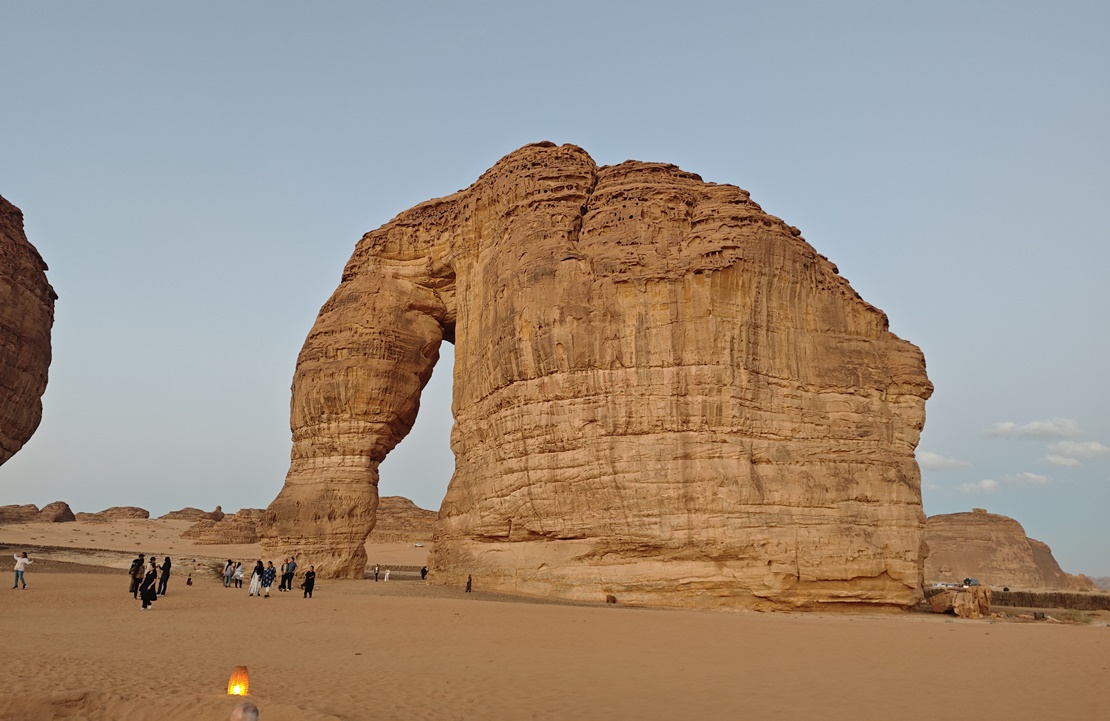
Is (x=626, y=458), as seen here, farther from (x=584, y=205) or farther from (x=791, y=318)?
(x=584, y=205)

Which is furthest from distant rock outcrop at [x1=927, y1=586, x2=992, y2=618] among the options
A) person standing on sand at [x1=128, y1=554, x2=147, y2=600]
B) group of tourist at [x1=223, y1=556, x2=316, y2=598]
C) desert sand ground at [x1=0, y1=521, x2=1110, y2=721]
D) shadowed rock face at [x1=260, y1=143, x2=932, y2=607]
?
person standing on sand at [x1=128, y1=554, x2=147, y2=600]

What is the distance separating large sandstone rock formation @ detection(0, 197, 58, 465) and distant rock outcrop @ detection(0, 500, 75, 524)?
174 ft

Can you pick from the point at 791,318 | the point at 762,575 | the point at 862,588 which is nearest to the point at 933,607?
the point at 862,588

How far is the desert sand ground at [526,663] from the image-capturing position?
829 centimetres

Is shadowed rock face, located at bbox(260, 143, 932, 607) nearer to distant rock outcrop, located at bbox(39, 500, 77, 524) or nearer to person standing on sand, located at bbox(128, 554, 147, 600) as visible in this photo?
person standing on sand, located at bbox(128, 554, 147, 600)

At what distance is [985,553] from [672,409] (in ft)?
171

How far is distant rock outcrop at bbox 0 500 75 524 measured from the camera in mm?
78062

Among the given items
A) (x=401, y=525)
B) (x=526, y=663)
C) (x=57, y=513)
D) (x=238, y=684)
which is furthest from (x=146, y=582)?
(x=57, y=513)

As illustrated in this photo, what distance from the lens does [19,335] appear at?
112 feet

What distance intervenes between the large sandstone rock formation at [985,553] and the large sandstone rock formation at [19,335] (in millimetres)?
59862

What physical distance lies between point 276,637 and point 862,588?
1494cm

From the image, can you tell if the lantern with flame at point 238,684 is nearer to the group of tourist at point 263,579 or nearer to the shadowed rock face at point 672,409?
the shadowed rock face at point 672,409

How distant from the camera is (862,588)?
66.3 feet

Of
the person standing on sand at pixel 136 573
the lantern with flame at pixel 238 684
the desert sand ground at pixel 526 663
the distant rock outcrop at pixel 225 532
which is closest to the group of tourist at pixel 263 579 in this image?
the person standing on sand at pixel 136 573
